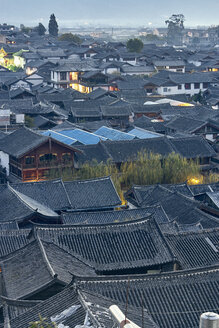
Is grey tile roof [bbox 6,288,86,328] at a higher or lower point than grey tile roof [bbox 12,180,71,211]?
higher

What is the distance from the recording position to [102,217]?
31.2m

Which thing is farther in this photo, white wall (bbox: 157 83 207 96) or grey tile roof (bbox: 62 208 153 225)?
white wall (bbox: 157 83 207 96)

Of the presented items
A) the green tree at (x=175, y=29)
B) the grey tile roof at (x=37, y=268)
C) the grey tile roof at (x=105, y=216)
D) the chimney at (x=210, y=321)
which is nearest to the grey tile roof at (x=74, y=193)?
the grey tile roof at (x=105, y=216)

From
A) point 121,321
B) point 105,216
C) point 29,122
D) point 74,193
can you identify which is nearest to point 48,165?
point 74,193

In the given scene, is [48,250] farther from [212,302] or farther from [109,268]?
[212,302]

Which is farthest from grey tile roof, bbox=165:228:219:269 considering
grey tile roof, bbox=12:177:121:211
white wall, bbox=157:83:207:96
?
white wall, bbox=157:83:207:96

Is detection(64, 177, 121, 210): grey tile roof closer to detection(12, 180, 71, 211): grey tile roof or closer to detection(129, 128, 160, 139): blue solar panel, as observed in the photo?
detection(12, 180, 71, 211): grey tile roof

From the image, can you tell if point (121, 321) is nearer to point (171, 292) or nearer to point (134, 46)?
point (171, 292)

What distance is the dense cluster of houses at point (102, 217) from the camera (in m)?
17.9

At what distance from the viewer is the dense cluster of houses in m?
17.9

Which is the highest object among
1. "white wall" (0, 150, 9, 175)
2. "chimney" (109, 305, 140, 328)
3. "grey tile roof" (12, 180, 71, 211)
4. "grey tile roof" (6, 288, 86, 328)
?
"chimney" (109, 305, 140, 328)

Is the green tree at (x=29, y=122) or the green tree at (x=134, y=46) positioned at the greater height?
the green tree at (x=29, y=122)

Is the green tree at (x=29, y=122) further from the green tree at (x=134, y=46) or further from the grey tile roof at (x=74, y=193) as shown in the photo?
the green tree at (x=134, y=46)

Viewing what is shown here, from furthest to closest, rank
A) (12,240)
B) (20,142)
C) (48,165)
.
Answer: (20,142), (48,165), (12,240)
